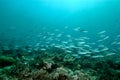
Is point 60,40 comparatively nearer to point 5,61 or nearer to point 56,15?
point 5,61

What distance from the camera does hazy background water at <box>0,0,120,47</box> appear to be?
35.9 meters

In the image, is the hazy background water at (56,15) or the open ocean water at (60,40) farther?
the hazy background water at (56,15)

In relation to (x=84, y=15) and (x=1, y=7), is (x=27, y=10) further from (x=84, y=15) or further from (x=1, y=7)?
(x=84, y=15)

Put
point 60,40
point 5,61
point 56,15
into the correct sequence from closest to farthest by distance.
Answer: point 5,61
point 60,40
point 56,15

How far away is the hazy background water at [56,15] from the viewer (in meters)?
35.9

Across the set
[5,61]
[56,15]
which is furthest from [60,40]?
[56,15]

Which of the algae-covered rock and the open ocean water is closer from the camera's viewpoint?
the open ocean water

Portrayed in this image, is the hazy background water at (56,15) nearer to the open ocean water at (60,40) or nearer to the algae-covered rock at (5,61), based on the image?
the open ocean water at (60,40)

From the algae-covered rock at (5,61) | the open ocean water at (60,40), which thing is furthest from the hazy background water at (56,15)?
the algae-covered rock at (5,61)

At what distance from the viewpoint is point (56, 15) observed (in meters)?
52.3

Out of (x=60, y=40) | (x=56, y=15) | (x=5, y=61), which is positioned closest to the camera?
(x=5, y=61)

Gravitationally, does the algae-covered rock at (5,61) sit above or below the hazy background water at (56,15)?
below

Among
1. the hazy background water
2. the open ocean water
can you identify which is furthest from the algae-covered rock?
the hazy background water

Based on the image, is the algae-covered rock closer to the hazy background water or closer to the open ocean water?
the open ocean water
